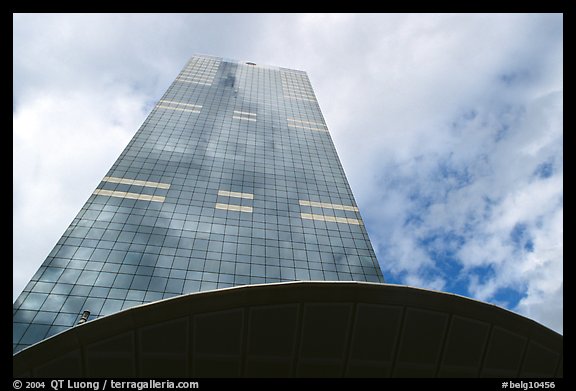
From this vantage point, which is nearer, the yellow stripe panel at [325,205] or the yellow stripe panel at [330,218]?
the yellow stripe panel at [330,218]

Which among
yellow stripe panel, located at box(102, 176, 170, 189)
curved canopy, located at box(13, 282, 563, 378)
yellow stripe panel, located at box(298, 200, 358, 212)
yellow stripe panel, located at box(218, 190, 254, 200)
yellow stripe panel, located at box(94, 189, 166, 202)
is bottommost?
curved canopy, located at box(13, 282, 563, 378)

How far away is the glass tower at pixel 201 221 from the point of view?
41.9m

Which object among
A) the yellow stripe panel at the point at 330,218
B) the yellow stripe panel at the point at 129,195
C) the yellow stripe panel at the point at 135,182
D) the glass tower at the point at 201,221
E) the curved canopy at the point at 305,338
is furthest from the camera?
the yellow stripe panel at the point at 330,218

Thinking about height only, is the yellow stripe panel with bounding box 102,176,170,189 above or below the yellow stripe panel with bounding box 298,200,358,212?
below

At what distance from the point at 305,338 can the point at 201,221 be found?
46.3 m

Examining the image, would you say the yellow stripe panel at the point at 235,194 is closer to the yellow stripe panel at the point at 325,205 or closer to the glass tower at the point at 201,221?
Result: the glass tower at the point at 201,221

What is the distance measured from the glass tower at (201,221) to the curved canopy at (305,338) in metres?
31.7

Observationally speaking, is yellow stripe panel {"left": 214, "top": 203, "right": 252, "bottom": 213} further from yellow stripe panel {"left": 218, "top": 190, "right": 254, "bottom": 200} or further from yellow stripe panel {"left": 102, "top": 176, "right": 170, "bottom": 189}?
yellow stripe panel {"left": 102, "top": 176, "right": 170, "bottom": 189}

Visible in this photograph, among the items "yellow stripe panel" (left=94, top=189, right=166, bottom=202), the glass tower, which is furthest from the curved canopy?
"yellow stripe panel" (left=94, top=189, right=166, bottom=202)

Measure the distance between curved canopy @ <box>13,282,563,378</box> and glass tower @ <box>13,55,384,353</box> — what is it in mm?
31703

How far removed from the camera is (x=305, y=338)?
9453 mm

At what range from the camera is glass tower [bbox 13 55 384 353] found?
41.9 metres

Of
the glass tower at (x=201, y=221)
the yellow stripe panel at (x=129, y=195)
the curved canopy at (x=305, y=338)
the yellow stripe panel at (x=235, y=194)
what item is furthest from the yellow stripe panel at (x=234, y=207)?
the curved canopy at (x=305, y=338)
